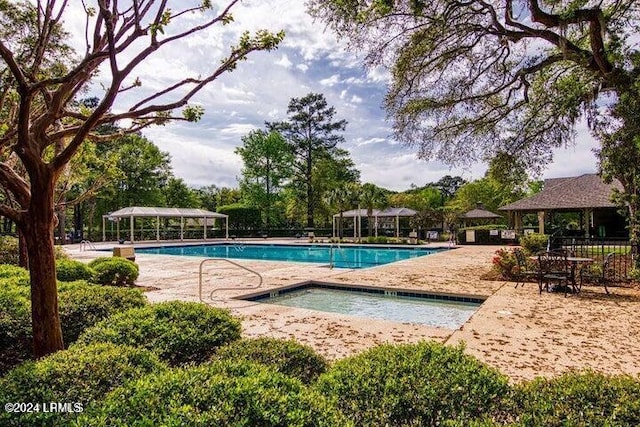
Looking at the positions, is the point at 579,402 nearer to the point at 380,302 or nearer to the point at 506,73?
the point at 380,302

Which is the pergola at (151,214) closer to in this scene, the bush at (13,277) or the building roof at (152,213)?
the building roof at (152,213)

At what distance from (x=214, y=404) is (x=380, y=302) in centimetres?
677

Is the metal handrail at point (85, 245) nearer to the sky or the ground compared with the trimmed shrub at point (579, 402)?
nearer to the ground

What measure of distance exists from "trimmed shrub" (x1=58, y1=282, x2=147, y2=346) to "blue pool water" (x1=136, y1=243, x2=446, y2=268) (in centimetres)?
1254

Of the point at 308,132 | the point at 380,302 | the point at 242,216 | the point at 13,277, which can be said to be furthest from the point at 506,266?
the point at 308,132

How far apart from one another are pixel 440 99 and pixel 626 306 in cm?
624

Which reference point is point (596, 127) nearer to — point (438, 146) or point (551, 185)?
point (438, 146)

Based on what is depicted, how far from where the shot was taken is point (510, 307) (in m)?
6.52

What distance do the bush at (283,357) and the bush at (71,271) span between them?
632 centimetres

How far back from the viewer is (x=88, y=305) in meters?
4.54

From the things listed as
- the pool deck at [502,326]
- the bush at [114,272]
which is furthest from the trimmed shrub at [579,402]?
the bush at [114,272]

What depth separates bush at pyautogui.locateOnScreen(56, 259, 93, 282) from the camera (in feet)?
25.3

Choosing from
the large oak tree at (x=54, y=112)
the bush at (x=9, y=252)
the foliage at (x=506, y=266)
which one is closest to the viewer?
the large oak tree at (x=54, y=112)

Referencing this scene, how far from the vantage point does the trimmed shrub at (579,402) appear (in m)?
1.77
